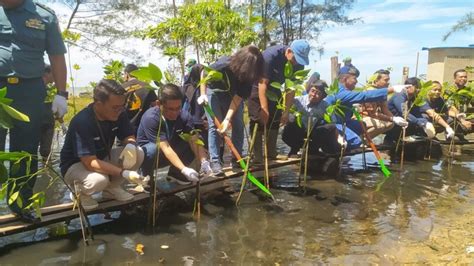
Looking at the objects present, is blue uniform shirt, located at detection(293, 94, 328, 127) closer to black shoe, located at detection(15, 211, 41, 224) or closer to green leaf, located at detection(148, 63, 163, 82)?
green leaf, located at detection(148, 63, 163, 82)

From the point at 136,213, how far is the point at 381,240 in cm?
224

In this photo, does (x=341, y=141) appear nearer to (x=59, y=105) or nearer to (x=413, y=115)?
(x=413, y=115)

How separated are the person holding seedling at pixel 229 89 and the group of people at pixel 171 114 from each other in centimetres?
1

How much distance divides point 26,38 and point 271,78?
8.98 ft

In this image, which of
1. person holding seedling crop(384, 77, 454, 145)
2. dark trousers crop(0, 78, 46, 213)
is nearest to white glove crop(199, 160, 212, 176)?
dark trousers crop(0, 78, 46, 213)

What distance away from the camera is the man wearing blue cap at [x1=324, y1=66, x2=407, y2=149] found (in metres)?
5.65

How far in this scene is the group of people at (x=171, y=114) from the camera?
3305 millimetres

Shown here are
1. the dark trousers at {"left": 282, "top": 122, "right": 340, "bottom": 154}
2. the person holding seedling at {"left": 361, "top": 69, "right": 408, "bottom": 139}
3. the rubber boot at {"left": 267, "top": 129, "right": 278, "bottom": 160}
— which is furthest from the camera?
the person holding seedling at {"left": 361, "top": 69, "right": 408, "bottom": 139}

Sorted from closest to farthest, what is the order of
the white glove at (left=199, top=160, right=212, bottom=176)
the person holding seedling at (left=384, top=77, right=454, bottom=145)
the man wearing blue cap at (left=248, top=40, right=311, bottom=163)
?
the white glove at (left=199, top=160, right=212, bottom=176) → the man wearing blue cap at (left=248, top=40, right=311, bottom=163) → the person holding seedling at (left=384, top=77, right=454, bottom=145)

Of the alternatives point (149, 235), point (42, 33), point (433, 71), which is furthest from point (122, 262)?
point (433, 71)

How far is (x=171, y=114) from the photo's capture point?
4.12 m

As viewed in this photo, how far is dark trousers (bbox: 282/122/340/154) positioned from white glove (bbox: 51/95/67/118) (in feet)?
11.1

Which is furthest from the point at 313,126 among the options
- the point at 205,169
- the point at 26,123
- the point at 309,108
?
the point at 26,123

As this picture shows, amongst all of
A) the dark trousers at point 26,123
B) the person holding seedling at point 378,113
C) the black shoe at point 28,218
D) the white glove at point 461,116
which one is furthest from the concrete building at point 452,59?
the black shoe at point 28,218
